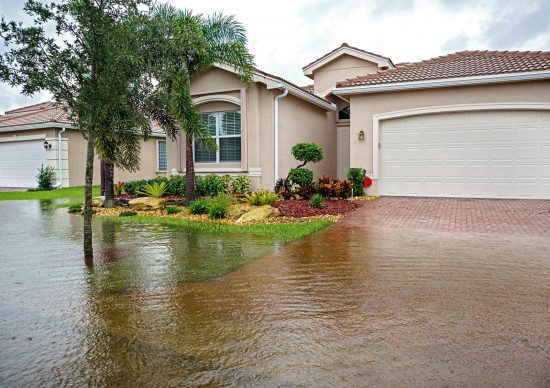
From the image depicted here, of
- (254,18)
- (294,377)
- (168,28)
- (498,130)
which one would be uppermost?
(254,18)

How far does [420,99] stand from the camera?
1354 cm

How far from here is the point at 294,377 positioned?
3.01m

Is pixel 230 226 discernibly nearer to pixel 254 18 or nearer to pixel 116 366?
pixel 116 366

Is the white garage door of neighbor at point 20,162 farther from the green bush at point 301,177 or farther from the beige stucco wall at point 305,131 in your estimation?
the green bush at point 301,177

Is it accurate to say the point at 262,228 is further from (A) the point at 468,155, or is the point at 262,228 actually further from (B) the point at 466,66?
(B) the point at 466,66

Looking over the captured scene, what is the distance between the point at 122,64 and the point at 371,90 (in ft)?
30.9

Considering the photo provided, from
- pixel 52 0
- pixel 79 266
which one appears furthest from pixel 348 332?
pixel 52 0

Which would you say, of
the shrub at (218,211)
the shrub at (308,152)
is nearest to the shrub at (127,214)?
the shrub at (218,211)

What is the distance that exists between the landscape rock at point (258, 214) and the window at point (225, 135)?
4.84 metres

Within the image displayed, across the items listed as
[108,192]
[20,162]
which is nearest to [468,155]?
[108,192]

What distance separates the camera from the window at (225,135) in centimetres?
1528

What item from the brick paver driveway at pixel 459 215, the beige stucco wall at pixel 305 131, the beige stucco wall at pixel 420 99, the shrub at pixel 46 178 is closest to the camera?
the brick paver driveway at pixel 459 215

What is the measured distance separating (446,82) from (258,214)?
7137mm

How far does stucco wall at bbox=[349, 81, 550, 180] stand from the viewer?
1234 centimetres
